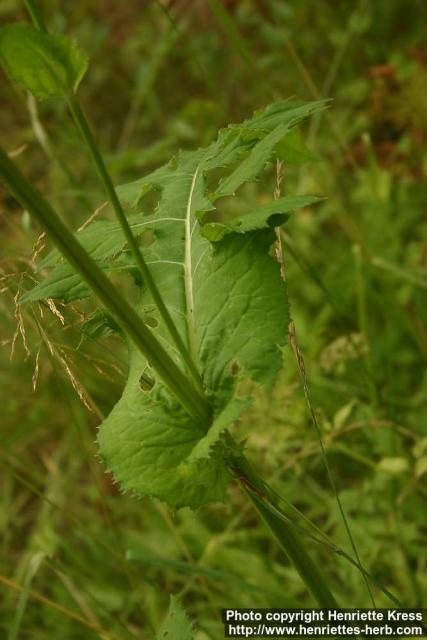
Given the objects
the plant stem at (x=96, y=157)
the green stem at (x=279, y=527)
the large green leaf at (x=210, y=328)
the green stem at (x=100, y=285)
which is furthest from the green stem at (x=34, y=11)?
the green stem at (x=279, y=527)

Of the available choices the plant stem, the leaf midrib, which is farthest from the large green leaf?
the plant stem

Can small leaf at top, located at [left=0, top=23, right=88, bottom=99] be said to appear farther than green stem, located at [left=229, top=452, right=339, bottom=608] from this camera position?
No

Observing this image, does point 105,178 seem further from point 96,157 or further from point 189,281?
point 189,281

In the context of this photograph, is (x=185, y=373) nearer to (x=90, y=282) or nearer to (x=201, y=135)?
(x=90, y=282)

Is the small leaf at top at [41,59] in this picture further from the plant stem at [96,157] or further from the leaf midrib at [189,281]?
the leaf midrib at [189,281]

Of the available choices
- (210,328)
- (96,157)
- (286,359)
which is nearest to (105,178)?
(96,157)

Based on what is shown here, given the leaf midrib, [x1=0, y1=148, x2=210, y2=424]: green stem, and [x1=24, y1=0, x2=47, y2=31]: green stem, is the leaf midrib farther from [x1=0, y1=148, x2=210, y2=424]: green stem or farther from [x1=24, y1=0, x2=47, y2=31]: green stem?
[x1=24, y1=0, x2=47, y2=31]: green stem

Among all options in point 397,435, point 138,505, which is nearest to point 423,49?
point 397,435
